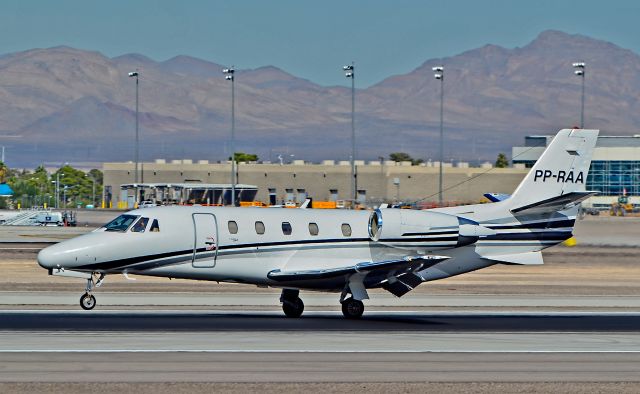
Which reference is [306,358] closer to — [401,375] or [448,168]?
[401,375]

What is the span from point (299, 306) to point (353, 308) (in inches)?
59.3

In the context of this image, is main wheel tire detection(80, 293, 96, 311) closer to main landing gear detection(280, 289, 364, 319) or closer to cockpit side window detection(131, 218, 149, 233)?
cockpit side window detection(131, 218, 149, 233)

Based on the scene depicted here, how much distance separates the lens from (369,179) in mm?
158625

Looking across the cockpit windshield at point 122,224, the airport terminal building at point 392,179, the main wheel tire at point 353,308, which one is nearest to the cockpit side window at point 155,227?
the cockpit windshield at point 122,224

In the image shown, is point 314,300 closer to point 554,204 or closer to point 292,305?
point 292,305

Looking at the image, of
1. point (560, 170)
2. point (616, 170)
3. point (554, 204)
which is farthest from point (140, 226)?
point (616, 170)

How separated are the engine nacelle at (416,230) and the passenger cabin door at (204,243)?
4.54 m

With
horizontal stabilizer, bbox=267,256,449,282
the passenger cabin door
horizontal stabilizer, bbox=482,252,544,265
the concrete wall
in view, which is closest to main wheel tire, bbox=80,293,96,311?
the passenger cabin door

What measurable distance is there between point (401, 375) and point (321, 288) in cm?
1220

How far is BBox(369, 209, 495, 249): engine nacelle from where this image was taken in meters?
35.4

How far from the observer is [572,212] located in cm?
3725

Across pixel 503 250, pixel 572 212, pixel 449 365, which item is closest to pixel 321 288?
pixel 503 250

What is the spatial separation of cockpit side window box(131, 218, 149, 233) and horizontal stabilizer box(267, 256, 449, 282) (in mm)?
3555

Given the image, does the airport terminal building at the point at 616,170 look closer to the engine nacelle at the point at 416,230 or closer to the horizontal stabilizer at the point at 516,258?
the horizontal stabilizer at the point at 516,258
